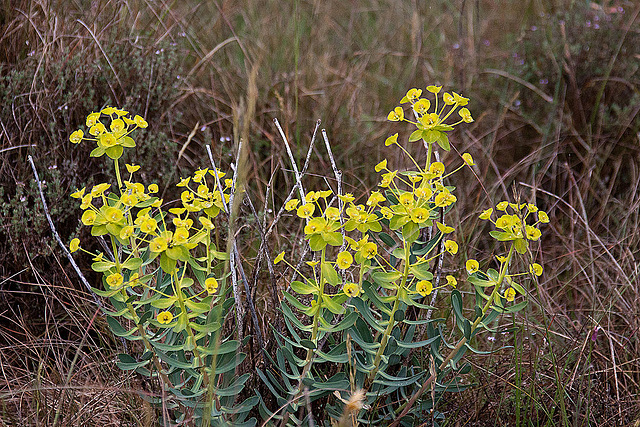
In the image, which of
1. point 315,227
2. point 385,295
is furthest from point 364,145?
point 315,227

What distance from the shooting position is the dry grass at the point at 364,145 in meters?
1.98

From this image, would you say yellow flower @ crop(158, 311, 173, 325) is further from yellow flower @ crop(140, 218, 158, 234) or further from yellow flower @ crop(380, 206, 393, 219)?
yellow flower @ crop(380, 206, 393, 219)

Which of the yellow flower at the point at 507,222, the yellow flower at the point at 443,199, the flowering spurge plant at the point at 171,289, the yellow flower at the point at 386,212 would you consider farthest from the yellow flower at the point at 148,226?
the yellow flower at the point at 507,222

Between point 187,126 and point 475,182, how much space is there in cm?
149

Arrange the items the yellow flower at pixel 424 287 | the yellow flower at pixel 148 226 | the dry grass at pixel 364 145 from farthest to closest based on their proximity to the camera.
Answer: the dry grass at pixel 364 145 < the yellow flower at pixel 424 287 < the yellow flower at pixel 148 226

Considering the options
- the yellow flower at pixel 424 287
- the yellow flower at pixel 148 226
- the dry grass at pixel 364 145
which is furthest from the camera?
Result: the dry grass at pixel 364 145

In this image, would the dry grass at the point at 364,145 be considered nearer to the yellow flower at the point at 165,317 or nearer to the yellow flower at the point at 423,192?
the yellow flower at the point at 165,317

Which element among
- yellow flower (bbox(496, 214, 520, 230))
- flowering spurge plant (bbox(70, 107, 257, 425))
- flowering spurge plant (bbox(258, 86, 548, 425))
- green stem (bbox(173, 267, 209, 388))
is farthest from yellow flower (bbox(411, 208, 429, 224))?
green stem (bbox(173, 267, 209, 388))

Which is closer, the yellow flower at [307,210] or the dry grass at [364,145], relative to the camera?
the yellow flower at [307,210]

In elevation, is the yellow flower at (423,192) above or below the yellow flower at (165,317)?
above

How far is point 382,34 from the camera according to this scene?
14.7 ft

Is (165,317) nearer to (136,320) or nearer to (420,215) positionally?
(136,320)

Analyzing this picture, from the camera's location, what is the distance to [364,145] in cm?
332

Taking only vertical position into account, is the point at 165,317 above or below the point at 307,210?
below
